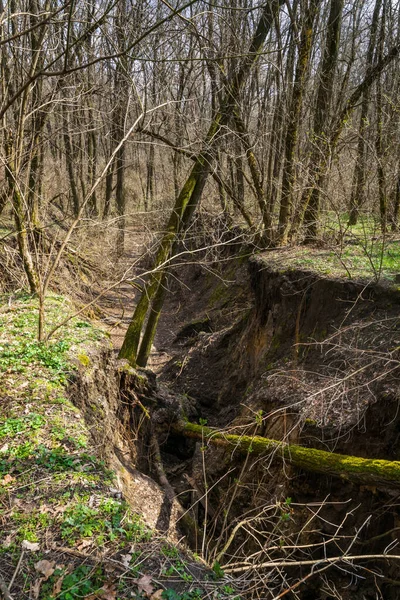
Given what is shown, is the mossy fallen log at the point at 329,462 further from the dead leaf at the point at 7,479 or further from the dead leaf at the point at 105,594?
the dead leaf at the point at 7,479

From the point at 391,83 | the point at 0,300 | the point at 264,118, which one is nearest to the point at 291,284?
the point at 0,300

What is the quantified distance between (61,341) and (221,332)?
5.23m

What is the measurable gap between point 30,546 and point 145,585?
2.85 ft

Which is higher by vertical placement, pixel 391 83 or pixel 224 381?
pixel 391 83

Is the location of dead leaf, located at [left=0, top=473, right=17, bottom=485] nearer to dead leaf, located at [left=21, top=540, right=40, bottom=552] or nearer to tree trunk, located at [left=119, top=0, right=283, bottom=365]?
dead leaf, located at [left=21, top=540, right=40, bottom=552]

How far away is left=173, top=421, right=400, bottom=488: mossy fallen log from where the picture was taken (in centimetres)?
438

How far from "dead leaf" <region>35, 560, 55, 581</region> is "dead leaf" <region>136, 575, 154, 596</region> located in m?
0.59

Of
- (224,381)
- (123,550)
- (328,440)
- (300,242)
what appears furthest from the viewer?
(300,242)

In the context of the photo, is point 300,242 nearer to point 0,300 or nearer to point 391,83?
point 0,300

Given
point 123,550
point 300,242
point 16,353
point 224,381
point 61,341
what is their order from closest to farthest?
point 123,550 < point 16,353 < point 61,341 < point 224,381 < point 300,242

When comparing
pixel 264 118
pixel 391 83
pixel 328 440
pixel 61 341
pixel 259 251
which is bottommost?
pixel 328 440

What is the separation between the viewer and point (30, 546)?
3.10m

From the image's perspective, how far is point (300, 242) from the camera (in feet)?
A: 33.8

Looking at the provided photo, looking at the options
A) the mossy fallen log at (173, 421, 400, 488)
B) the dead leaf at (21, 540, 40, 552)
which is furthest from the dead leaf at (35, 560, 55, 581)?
the mossy fallen log at (173, 421, 400, 488)
